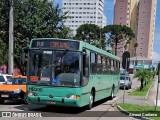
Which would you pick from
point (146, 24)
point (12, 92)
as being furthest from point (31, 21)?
point (146, 24)

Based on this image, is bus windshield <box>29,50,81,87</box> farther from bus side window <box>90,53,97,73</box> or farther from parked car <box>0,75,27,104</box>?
parked car <box>0,75,27,104</box>

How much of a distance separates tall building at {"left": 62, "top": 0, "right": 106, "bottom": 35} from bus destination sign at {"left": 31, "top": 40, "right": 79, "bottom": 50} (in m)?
141

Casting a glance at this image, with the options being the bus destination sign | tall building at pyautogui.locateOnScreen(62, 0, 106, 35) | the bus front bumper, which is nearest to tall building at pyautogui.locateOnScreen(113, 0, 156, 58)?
tall building at pyautogui.locateOnScreen(62, 0, 106, 35)

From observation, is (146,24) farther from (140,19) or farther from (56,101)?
(56,101)

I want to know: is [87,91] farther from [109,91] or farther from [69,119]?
[109,91]

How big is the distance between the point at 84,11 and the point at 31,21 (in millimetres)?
132903

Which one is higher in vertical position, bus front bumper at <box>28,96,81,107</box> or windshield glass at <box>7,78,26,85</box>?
windshield glass at <box>7,78,26,85</box>

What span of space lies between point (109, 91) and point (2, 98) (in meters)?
6.92

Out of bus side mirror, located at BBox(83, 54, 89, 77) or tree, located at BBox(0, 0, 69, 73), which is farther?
tree, located at BBox(0, 0, 69, 73)

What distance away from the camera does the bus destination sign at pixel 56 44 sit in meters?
14.8

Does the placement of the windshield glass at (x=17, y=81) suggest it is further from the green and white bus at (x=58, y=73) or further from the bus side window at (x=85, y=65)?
the bus side window at (x=85, y=65)

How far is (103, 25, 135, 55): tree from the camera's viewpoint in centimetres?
9394

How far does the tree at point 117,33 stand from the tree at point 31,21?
58865mm

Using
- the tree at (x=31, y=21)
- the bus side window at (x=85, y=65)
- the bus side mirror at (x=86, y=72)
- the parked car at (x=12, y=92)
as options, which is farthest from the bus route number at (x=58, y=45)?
the tree at (x=31, y=21)
